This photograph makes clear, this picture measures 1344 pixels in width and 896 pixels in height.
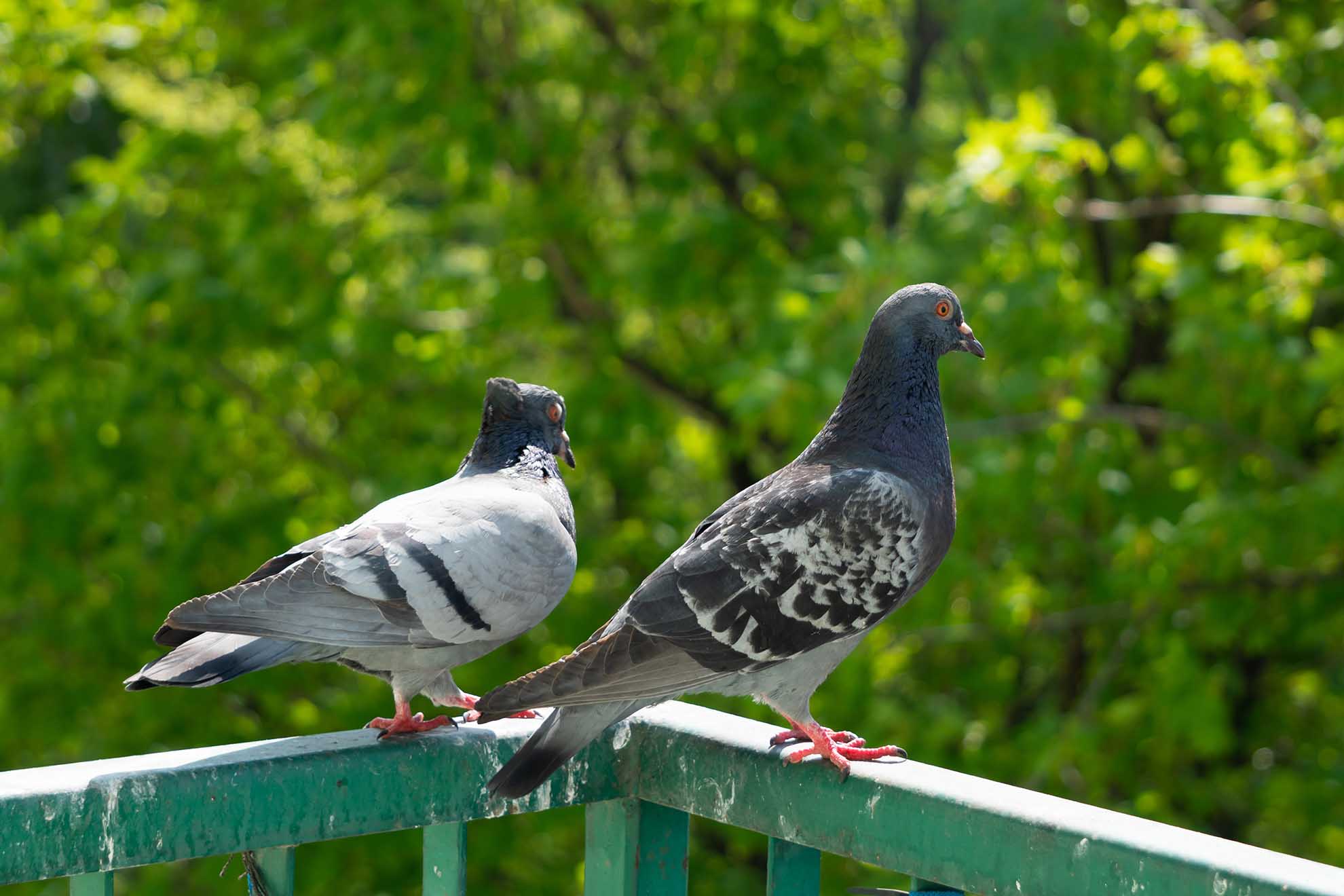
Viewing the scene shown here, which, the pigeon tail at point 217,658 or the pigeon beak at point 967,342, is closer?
the pigeon tail at point 217,658

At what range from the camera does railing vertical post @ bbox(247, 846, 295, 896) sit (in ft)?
6.25

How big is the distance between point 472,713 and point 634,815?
47 centimetres

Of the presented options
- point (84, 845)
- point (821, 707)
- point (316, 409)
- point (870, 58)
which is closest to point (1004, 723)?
point (821, 707)

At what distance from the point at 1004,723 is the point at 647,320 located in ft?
9.72

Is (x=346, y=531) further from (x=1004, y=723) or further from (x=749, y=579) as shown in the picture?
(x=1004, y=723)

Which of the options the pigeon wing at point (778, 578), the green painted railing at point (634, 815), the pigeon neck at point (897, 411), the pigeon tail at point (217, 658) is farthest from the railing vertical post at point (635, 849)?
the pigeon neck at point (897, 411)

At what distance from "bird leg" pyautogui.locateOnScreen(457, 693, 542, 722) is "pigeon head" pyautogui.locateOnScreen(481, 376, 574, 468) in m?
0.52

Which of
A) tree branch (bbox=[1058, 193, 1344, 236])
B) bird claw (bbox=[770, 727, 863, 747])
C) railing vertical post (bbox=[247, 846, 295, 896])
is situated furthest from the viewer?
tree branch (bbox=[1058, 193, 1344, 236])

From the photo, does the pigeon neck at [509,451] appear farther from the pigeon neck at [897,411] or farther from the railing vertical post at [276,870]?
the railing vertical post at [276,870]

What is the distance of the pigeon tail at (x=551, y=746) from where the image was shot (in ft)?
6.60

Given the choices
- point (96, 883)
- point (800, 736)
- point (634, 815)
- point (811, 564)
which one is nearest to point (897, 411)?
point (811, 564)

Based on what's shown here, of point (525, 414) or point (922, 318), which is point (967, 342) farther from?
point (525, 414)

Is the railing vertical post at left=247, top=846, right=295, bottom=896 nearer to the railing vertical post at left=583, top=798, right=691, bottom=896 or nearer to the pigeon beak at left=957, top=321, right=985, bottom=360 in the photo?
the railing vertical post at left=583, top=798, right=691, bottom=896

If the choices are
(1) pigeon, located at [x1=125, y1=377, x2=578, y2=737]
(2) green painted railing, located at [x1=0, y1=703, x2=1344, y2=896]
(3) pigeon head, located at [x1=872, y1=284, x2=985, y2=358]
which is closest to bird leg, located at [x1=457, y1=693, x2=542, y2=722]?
(1) pigeon, located at [x1=125, y1=377, x2=578, y2=737]
